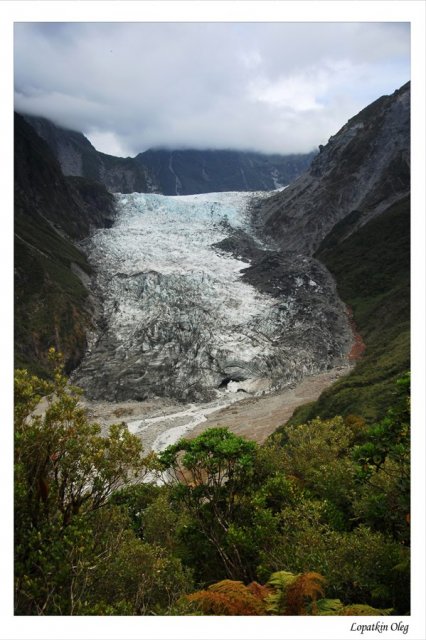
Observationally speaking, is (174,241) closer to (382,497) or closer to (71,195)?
(71,195)

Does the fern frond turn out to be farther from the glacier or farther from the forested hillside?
the glacier

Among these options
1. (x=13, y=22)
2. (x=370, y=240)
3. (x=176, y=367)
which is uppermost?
(x=370, y=240)

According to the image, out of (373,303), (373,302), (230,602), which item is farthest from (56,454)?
(373,302)

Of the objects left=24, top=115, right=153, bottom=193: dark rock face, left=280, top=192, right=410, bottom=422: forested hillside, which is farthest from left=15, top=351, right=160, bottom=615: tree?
left=24, top=115, right=153, bottom=193: dark rock face

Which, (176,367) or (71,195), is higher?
(71,195)

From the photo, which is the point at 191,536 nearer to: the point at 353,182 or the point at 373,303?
the point at 373,303

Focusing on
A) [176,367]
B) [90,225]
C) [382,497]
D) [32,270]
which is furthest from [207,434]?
[90,225]

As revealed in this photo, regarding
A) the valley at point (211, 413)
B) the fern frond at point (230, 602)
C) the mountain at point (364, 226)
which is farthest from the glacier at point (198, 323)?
the fern frond at point (230, 602)
